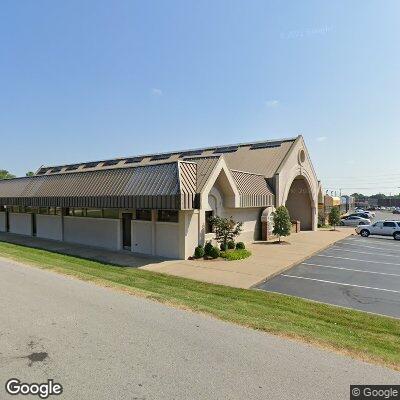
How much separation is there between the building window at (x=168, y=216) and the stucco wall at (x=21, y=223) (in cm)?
1457

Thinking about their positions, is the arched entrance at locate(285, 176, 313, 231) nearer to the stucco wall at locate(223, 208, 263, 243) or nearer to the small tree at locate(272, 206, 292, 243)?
the stucco wall at locate(223, 208, 263, 243)

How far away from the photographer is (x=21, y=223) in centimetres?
2839

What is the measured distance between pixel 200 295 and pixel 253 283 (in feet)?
10.7

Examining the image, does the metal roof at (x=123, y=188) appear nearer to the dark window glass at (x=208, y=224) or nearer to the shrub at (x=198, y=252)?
the shrub at (x=198, y=252)

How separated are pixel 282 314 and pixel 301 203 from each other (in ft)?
99.9

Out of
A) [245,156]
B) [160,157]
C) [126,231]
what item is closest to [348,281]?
[126,231]

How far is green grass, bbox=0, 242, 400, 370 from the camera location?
21.8 ft

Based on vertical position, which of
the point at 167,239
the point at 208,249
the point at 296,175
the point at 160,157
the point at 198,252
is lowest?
the point at 198,252

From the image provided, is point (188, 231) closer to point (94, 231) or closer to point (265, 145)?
point (94, 231)

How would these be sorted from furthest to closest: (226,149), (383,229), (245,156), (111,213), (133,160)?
(133,160) < (226,149) < (245,156) < (383,229) < (111,213)

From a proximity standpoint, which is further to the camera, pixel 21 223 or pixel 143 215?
pixel 21 223

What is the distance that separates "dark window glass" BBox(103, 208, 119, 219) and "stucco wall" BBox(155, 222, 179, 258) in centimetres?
332

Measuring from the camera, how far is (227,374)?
5039 millimetres

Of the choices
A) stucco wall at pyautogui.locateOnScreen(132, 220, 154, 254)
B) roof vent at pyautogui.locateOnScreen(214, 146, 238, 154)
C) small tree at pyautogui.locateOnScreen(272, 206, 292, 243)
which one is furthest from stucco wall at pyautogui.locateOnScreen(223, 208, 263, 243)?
roof vent at pyautogui.locateOnScreen(214, 146, 238, 154)
